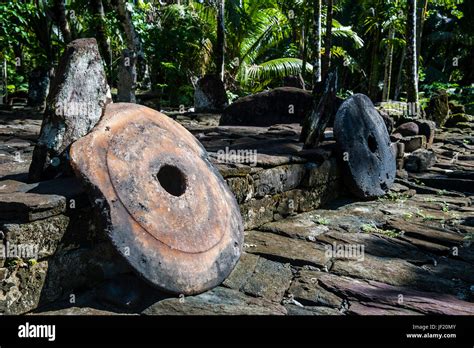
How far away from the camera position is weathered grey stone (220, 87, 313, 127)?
793 cm

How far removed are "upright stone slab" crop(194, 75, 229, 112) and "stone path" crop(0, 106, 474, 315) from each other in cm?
454

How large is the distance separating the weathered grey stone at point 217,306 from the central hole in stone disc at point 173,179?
2.58 ft

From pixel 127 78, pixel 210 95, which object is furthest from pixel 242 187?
pixel 210 95

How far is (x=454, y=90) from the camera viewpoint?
18.1 m

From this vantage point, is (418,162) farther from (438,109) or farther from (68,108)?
(68,108)

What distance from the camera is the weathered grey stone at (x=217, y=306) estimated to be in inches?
99.0

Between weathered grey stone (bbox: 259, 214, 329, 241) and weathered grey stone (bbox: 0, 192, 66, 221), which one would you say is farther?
weathered grey stone (bbox: 259, 214, 329, 241)

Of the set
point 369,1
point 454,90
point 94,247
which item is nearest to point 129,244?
point 94,247

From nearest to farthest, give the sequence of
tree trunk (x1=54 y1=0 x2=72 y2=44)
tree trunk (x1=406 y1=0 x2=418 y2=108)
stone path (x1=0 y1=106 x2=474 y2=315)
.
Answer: stone path (x1=0 y1=106 x2=474 y2=315), tree trunk (x1=406 y1=0 x2=418 y2=108), tree trunk (x1=54 y1=0 x2=72 y2=44)

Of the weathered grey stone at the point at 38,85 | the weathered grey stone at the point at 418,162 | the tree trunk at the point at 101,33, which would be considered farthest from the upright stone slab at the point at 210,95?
the weathered grey stone at the point at 418,162

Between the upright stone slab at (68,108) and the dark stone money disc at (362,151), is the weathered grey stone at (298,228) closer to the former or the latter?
the dark stone money disc at (362,151)

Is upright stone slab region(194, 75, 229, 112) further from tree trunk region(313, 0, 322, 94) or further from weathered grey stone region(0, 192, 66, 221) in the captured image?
weathered grey stone region(0, 192, 66, 221)

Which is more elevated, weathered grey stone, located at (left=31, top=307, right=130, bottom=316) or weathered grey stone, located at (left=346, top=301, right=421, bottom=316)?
weathered grey stone, located at (left=31, top=307, right=130, bottom=316)

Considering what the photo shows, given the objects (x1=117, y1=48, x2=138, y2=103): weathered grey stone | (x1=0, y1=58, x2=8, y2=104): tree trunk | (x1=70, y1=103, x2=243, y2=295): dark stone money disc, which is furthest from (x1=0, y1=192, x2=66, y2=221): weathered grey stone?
(x1=0, y1=58, x2=8, y2=104): tree trunk
